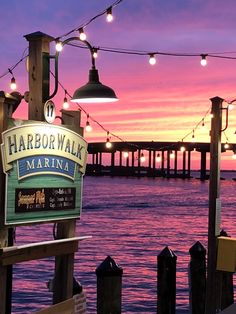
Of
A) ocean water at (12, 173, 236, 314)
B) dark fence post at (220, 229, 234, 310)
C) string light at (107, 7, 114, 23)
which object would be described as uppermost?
string light at (107, 7, 114, 23)

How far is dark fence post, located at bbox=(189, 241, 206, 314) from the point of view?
1170 centimetres

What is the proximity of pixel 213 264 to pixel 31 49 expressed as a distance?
5078mm

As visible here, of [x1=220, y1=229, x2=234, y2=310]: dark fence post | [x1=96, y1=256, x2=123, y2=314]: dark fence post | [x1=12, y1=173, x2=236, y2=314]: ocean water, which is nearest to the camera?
[x1=96, y1=256, x2=123, y2=314]: dark fence post

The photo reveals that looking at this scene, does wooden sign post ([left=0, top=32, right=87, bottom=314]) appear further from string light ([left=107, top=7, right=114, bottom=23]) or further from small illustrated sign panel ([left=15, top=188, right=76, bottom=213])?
string light ([left=107, top=7, right=114, bottom=23])

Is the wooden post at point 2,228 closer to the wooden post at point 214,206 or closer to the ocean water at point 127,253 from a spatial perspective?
the wooden post at point 214,206

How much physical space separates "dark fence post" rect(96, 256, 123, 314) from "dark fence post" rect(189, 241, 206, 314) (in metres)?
2.41

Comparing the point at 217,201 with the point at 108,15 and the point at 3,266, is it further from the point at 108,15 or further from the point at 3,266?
the point at 3,266

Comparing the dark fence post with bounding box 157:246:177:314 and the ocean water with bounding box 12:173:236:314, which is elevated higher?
the dark fence post with bounding box 157:246:177:314

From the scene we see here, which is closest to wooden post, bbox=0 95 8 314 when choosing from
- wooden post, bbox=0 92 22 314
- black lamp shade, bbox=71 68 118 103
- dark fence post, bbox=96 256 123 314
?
wooden post, bbox=0 92 22 314

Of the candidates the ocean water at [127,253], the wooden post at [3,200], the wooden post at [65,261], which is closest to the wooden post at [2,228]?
the wooden post at [3,200]

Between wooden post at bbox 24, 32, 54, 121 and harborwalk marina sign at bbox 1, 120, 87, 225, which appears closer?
harborwalk marina sign at bbox 1, 120, 87, 225

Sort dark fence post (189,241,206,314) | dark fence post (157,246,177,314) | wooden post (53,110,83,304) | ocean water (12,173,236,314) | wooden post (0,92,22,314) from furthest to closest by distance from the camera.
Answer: ocean water (12,173,236,314), dark fence post (189,241,206,314), dark fence post (157,246,177,314), wooden post (53,110,83,304), wooden post (0,92,22,314)

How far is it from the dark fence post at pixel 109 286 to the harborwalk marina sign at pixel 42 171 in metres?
2.12

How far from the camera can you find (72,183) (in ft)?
24.8
